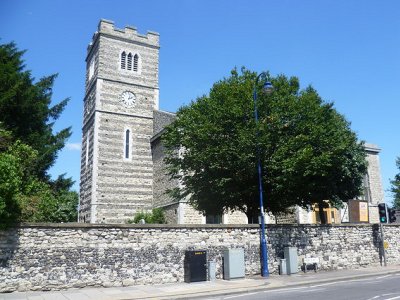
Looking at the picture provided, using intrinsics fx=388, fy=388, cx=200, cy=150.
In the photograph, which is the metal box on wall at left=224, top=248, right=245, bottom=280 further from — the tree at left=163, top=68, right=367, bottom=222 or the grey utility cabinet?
the tree at left=163, top=68, right=367, bottom=222

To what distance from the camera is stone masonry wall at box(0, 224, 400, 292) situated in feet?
45.9

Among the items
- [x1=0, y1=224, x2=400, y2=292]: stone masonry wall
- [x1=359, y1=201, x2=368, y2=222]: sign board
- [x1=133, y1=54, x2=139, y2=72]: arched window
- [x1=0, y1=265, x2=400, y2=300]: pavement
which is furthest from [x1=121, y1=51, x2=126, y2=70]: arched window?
[x1=0, y1=265, x2=400, y2=300]: pavement

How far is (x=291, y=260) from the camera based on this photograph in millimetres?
18641

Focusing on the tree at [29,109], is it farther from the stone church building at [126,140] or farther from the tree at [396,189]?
the tree at [396,189]

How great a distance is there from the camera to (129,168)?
127 ft

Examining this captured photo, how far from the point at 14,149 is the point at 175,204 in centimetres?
1819

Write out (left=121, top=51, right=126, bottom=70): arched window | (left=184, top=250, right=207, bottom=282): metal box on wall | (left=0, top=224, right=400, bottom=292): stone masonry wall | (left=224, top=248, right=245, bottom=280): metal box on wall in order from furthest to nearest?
1. (left=121, top=51, right=126, bottom=70): arched window
2. (left=224, top=248, right=245, bottom=280): metal box on wall
3. (left=184, top=250, right=207, bottom=282): metal box on wall
4. (left=0, top=224, right=400, bottom=292): stone masonry wall

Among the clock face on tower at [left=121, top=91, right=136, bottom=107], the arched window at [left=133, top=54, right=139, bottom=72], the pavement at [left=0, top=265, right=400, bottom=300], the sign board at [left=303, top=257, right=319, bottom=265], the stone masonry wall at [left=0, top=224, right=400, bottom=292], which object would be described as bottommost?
the pavement at [left=0, top=265, right=400, bottom=300]

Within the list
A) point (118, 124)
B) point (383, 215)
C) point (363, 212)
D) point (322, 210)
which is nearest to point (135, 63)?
point (118, 124)

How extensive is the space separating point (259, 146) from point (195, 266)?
6636mm

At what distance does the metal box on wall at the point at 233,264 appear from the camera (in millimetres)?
16969

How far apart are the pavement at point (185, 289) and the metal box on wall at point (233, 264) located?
0.95 feet

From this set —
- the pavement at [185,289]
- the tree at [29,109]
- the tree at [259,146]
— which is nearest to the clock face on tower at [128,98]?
the tree at [29,109]

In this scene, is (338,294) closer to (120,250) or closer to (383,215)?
(120,250)
